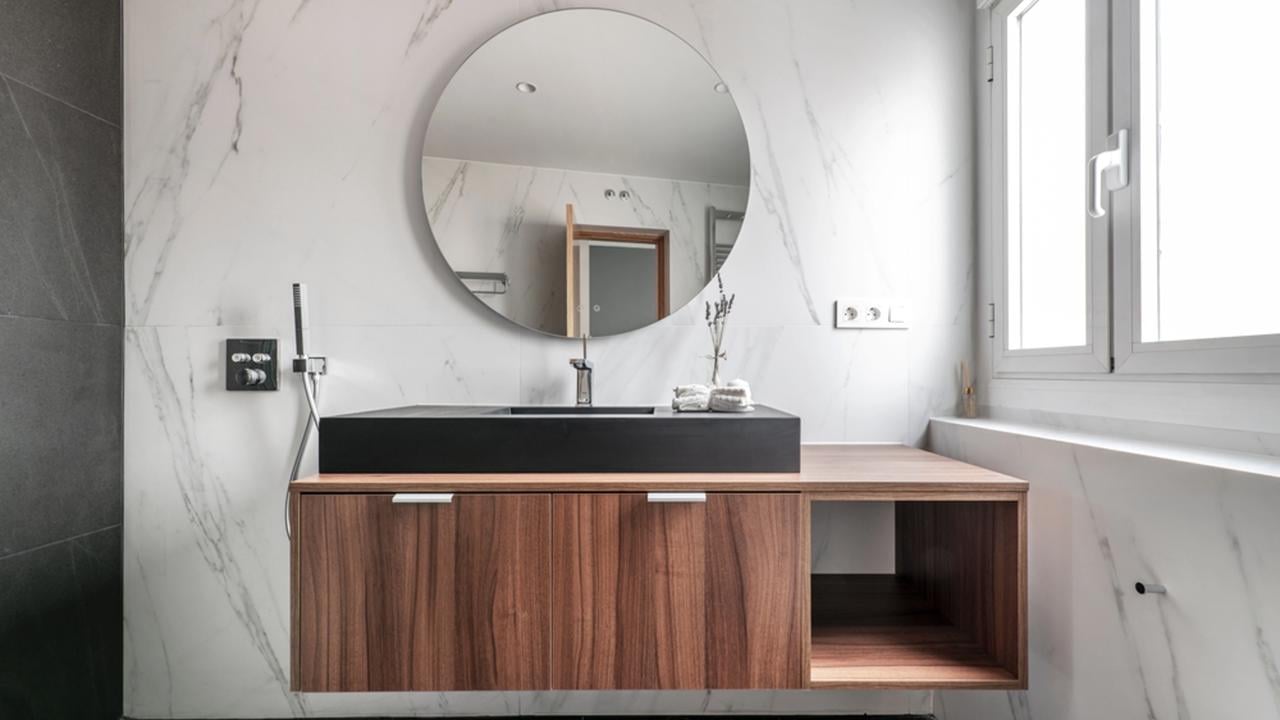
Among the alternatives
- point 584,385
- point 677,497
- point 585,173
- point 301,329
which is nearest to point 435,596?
point 677,497

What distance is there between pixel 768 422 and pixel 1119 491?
0.56 meters

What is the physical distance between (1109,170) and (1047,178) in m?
0.26

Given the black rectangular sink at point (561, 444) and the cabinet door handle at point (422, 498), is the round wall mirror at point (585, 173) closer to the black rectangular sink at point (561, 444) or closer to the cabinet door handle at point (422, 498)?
the black rectangular sink at point (561, 444)

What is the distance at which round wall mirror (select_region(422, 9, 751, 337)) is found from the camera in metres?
1.56

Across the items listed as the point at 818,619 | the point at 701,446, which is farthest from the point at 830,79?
the point at 818,619

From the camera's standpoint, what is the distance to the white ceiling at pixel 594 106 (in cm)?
156

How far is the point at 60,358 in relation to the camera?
136 centimetres

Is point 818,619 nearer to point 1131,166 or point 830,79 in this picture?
point 1131,166

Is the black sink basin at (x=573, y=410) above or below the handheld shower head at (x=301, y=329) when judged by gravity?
below

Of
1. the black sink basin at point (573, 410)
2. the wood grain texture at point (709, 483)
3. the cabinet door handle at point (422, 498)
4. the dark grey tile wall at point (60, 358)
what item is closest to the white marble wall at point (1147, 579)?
the wood grain texture at point (709, 483)

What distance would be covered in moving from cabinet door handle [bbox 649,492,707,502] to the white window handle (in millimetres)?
911

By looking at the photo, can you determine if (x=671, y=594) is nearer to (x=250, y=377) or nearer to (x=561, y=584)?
(x=561, y=584)

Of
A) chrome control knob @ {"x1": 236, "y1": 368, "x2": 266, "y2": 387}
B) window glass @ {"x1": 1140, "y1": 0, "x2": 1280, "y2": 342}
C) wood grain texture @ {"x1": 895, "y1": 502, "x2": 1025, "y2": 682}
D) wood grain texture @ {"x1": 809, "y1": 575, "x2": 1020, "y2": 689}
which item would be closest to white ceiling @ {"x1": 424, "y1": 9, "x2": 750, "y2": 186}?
chrome control knob @ {"x1": 236, "y1": 368, "x2": 266, "y2": 387}

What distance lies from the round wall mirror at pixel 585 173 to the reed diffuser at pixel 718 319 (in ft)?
0.18
